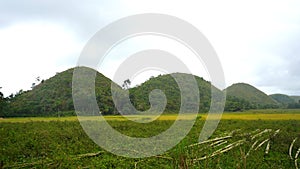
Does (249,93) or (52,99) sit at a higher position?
(249,93)

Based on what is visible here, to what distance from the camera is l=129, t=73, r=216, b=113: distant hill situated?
31419 mm

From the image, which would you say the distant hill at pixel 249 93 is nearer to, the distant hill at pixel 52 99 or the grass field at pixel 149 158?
the distant hill at pixel 52 99

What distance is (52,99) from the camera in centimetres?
3569

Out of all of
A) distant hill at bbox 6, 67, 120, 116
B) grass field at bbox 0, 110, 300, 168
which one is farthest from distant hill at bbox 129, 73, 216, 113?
grass field at bbox 0, 110, 300, 168

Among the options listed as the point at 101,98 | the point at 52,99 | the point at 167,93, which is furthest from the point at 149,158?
the point at 52,99

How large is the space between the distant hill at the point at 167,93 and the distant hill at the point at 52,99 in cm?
298

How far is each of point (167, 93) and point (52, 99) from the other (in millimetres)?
12713

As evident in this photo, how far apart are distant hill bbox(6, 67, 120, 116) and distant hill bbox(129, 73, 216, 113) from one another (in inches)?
117

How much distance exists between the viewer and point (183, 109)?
27.9m

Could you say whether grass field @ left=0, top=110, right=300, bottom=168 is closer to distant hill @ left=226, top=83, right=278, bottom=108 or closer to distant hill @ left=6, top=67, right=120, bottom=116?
distant hill @ left=6, top=67, right=120, bottom=116

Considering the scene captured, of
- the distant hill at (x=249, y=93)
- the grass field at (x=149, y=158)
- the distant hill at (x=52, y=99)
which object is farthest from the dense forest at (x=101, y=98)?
the distant hill at (x=249, y=93)

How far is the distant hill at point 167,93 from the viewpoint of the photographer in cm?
3142

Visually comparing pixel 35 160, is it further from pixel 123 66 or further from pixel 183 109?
pixel 183 109

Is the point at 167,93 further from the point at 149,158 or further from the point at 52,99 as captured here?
the point at 149,158
